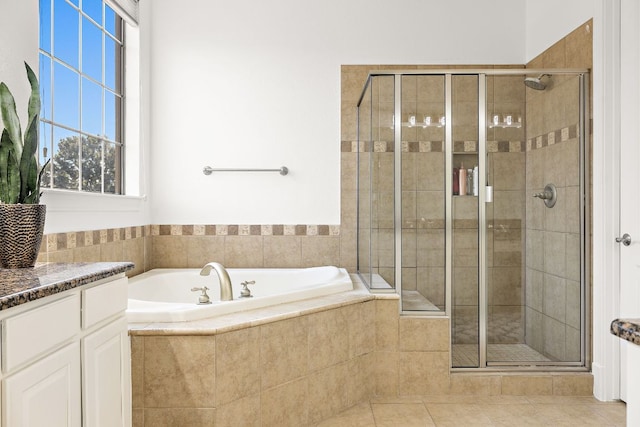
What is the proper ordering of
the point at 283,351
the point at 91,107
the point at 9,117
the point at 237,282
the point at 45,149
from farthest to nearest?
the point at 237,282
the point at 91,107
the point at 45,149
the point at 283,351
the point at 9,117

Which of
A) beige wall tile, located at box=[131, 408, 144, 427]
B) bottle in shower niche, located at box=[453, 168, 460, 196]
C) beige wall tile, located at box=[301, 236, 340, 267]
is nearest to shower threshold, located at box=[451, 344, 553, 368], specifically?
bottle in shower niche, located at box=[453, 168, 460, 196]

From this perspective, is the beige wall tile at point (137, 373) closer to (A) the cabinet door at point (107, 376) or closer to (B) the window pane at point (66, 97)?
(A) the cabinet door at point (107, 376)

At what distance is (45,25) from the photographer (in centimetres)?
256

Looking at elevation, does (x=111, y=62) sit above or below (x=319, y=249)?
above

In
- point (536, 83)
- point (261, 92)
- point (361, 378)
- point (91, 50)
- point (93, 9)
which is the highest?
point (93, 9)

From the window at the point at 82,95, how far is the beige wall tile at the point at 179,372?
3.64 ft

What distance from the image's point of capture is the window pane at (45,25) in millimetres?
2514

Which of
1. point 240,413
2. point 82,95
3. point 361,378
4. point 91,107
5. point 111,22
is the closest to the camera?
point 240,413

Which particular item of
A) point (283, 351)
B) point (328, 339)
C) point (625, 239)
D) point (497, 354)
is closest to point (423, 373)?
point (497, 354)

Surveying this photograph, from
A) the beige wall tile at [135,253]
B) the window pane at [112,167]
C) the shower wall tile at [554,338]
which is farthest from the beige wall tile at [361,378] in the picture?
the window pane at [112,167]

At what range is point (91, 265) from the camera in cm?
181

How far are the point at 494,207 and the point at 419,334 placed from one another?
2.80ft

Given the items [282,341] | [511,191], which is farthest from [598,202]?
[282,341]

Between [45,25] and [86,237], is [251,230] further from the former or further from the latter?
[45,25]
